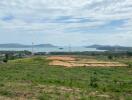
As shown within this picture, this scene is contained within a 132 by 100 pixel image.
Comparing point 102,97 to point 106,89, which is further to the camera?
point 106,89

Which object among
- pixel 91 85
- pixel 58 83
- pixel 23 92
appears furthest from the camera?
pixel 58 83

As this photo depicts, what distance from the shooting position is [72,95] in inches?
530

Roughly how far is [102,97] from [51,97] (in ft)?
7.15

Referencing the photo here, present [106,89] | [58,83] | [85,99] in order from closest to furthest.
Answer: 1. [85,99]
2. [106,89]
3. [58,83]

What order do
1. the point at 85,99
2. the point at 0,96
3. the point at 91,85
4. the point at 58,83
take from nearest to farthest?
the point at 85,99 < the point at 0,96 < the point at 91,85 < the point at 58,83

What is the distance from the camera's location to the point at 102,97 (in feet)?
42.9

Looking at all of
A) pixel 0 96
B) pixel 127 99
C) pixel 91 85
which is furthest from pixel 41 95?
pixel 91 85

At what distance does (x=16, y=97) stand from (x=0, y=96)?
2.49ft

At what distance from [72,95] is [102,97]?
132 cm

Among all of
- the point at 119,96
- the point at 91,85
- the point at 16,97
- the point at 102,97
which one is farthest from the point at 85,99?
the point at 91,85

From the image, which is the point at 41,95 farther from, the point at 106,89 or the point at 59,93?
the point at 106,89

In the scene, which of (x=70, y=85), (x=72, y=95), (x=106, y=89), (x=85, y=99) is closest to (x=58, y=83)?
(x=70, y=85)

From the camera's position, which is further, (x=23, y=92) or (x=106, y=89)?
(x=106, y=89)

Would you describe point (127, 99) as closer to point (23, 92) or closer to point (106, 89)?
point (106, 89)
